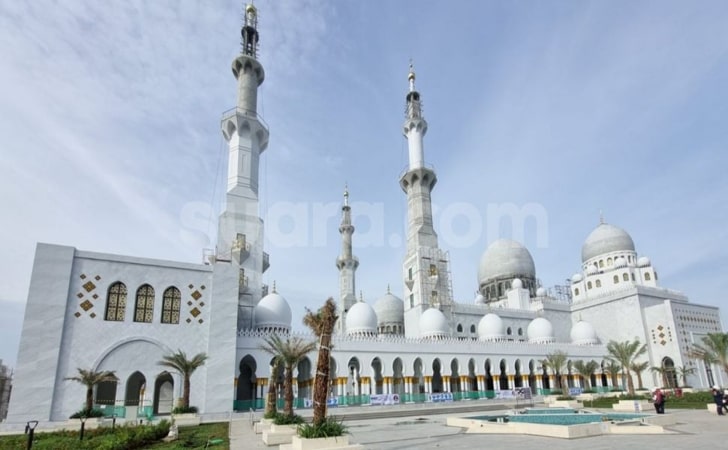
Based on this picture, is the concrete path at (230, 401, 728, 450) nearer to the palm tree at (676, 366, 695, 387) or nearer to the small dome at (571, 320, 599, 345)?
the palm tree at (676, 366, 695, 387)

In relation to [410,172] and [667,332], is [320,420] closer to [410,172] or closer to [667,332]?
[410,172]

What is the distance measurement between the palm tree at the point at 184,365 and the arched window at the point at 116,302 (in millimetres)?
3112

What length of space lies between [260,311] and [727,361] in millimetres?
28872

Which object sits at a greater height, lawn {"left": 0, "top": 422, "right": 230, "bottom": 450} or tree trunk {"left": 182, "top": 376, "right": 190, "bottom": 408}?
tree trunk {"left": 182, "top": 376, "right": 190, "bottom": 408}

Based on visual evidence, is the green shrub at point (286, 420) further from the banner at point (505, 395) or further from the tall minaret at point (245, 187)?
the banner at point (505, 395)

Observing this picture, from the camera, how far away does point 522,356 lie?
122ft

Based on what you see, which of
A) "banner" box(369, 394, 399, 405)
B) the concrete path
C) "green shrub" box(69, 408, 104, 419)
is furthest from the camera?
"banner" box(369, 394, 399, 405)

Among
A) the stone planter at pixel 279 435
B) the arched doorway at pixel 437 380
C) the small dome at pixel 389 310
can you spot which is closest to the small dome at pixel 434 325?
the arched doorway at pixel 437 380

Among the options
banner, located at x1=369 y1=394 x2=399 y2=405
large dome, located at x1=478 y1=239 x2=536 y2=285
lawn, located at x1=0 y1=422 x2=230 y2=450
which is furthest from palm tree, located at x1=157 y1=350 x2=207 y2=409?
large dome, located at x1=478 y1=239 x2=536 y2=285

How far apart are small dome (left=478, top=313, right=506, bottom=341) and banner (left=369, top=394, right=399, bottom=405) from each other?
13.9 m

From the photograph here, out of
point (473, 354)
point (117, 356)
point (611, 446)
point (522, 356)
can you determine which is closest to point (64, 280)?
point (117, 356)

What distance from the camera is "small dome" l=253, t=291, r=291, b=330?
28.7 meters

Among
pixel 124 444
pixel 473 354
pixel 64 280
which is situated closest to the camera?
pixel 124 444

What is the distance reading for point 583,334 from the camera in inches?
1690
